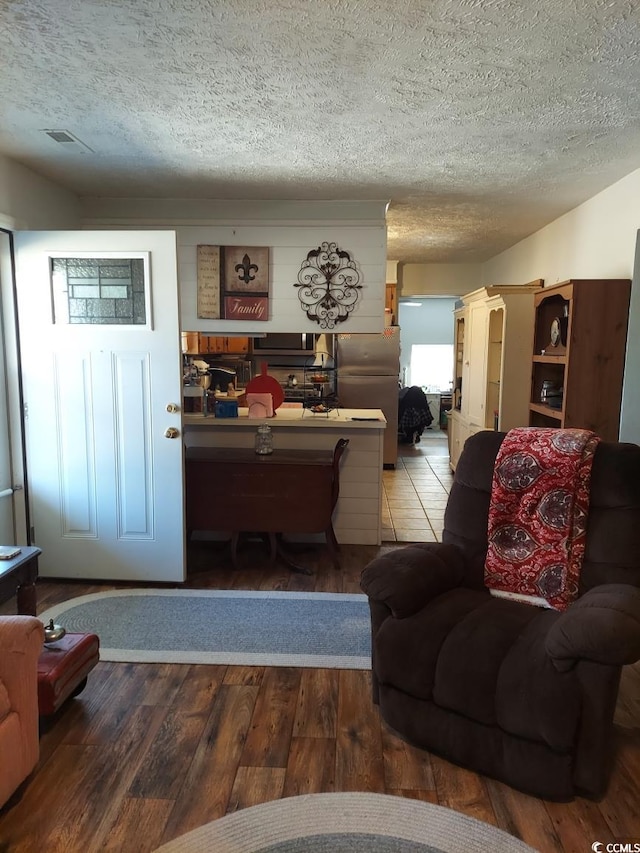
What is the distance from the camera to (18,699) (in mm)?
1721

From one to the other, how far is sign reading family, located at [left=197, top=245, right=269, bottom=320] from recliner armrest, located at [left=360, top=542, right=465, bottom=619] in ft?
7.60

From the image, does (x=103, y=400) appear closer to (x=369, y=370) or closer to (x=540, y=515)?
(x=540, y=515)

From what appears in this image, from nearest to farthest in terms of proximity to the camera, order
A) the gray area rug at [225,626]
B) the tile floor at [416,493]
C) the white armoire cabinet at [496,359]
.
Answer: the gray area rug at [225,626], the tile floor at [416,493], the white armoire cabinet at [496,359]

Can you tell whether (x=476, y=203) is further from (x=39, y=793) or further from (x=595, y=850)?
(x=39, y=793)

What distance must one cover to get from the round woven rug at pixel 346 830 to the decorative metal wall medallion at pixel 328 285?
2938 mm

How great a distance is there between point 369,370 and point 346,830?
534 cm

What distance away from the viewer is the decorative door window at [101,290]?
311 centimetres

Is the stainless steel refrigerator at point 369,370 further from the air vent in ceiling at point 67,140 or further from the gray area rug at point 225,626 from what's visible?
the air vent in ceiling at point 67,140

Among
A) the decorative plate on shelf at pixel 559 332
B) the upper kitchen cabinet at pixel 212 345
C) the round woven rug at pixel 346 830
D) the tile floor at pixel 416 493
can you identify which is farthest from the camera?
the upper kitchen cabinet at pixel 212 345

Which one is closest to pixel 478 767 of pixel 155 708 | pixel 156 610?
pixel 155 708

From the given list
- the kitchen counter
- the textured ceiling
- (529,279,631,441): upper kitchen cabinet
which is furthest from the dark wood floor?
the textured ceiling

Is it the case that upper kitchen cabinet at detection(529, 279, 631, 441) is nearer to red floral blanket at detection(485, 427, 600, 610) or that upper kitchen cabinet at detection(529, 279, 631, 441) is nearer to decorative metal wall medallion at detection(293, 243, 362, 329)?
red floral blanket at detection(485, 427, 600, 610)

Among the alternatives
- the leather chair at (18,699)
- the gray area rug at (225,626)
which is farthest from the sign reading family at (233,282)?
the leather chair at (18,699)

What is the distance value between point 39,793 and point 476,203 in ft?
12.9
